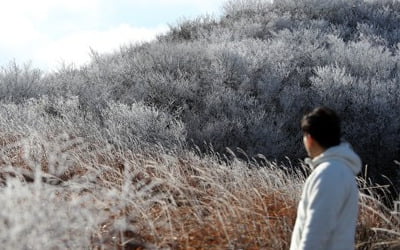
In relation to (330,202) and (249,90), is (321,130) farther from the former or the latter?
(249,90)

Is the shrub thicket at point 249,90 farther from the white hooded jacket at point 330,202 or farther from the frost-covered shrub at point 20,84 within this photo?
the white hooded jacket at point 330,202

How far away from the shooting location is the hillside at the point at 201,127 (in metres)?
5.53

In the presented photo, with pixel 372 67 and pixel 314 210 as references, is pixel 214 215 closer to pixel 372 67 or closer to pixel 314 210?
pixel 314 210

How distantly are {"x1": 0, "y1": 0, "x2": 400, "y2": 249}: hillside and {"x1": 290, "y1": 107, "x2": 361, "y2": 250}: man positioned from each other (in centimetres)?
149

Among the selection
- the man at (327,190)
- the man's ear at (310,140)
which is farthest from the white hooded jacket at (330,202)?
the man's ear at (310,140)

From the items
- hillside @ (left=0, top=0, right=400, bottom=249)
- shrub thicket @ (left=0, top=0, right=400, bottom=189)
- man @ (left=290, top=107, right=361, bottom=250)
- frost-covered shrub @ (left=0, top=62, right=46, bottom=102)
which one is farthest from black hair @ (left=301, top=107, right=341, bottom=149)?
frost-covered shrub @ (left=0, top=62, right=46, bottom=102)

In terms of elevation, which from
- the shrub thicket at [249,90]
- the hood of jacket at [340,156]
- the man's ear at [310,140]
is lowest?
the shrub thicket at [249,90]

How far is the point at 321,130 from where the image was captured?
151 inches

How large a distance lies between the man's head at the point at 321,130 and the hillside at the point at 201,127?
1659 mm

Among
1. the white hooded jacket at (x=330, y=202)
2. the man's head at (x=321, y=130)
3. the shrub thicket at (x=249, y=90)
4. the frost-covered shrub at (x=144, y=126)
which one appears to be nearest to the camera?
the white hooded jacket at (x=330, y=202)

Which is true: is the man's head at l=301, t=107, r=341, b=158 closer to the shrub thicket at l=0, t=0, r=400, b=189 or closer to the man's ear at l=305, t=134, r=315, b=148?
the man's ear at l=305, t=134, r=315, b=148

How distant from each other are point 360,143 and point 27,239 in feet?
40.8

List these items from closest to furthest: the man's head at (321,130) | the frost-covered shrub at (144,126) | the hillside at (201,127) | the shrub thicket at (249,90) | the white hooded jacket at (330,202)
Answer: the white hooded jacket at (330,202)
the man's head at (321,130)
the hillside at (201,127)
the frost-covered shrub at (144,126)
the shrub thicket at (249,90)

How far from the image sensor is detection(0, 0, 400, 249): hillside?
5.53 m
